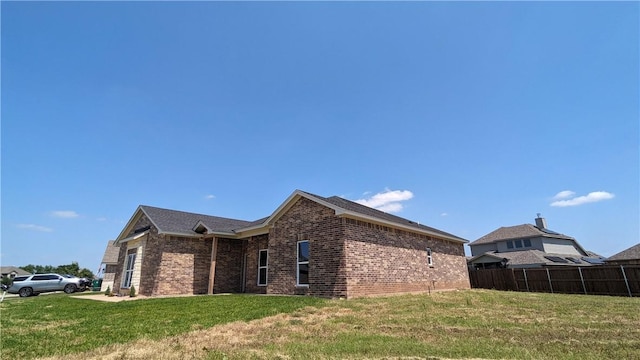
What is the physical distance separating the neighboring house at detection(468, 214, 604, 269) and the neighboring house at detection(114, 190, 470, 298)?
40.2 feet

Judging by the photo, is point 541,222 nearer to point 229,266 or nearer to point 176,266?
point 229,266

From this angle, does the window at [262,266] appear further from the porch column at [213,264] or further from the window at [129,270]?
the window at [129,270]

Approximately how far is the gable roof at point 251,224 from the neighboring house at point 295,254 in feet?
0.19

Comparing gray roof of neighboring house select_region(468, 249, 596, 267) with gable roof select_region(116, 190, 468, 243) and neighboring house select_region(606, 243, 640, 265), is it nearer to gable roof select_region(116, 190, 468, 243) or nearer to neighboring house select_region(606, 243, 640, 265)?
neighboring house select_region(606, 243, 640, 265)

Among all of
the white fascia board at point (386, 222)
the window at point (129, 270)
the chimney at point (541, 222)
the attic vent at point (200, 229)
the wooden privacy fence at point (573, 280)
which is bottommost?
the wooden privacy fence at point (573, 280)

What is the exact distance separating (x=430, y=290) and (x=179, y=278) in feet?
44.0

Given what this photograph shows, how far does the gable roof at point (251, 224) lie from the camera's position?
13.5 meters

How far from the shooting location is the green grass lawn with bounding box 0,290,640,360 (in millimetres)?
5055

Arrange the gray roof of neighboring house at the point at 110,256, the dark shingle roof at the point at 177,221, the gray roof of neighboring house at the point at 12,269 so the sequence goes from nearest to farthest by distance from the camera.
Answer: the dark shingle roof at the point at 177,221
the gray roof of neighboring house at the point at 110,256
the gray roof of neighboring house at the point at 12,269

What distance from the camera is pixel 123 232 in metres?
21.0

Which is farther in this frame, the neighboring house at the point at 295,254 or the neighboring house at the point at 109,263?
the neighboring house at the point at 109,263

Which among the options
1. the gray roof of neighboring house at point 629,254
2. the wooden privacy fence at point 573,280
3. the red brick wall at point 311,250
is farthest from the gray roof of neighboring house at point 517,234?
the red brick wall at point 311,250

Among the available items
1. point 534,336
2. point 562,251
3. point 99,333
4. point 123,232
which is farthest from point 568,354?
point 562,251

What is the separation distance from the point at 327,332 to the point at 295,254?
24.4ft
